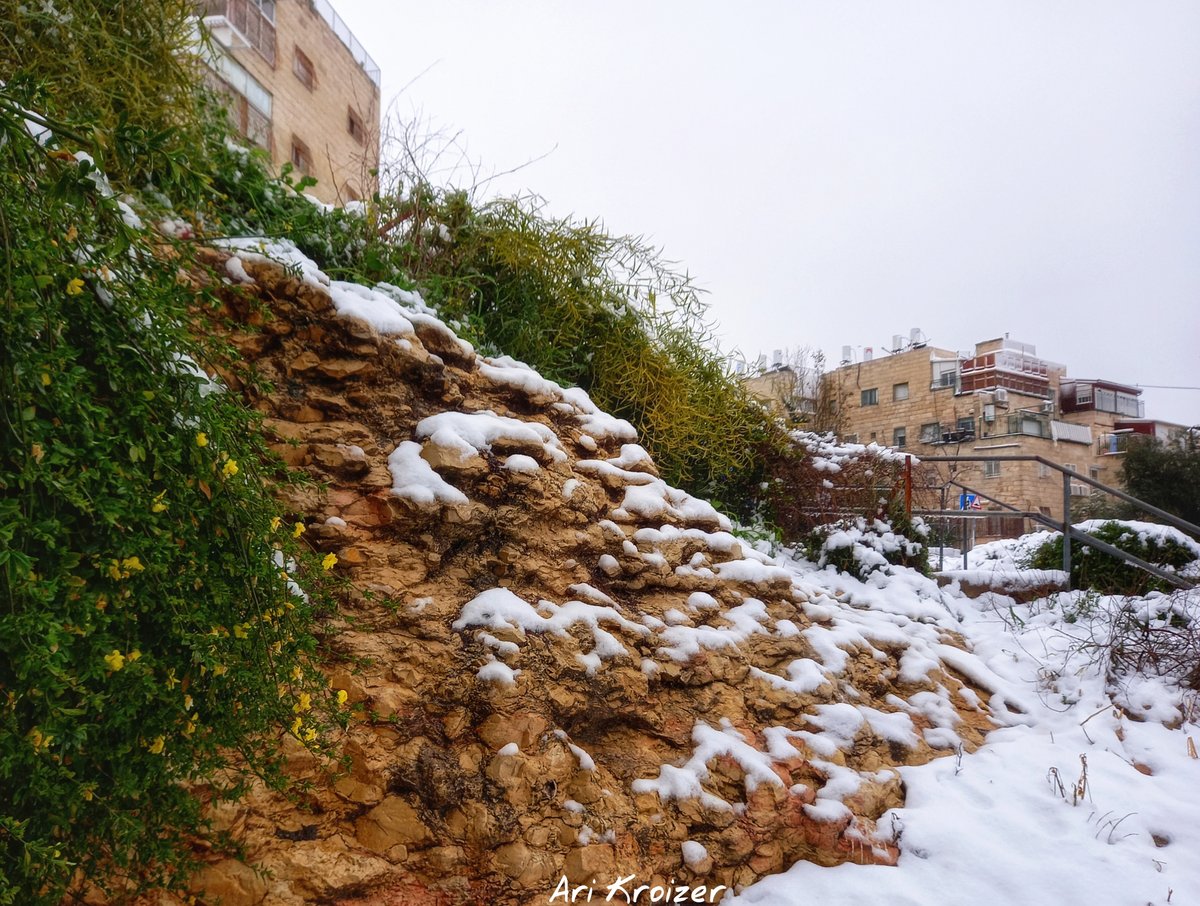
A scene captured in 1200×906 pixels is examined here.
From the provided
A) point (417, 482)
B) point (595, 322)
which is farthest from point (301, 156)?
point (417, 482)

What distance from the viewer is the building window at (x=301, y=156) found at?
12.9 metres

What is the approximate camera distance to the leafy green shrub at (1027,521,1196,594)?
18.3ft

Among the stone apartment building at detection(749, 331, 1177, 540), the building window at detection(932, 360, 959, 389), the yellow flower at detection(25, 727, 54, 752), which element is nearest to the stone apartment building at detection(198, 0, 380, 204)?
the stone apartment building at detection(749, 331, 1177, 540)

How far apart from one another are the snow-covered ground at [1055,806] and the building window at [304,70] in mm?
13960

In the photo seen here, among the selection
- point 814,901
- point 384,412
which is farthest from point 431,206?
point 814,901

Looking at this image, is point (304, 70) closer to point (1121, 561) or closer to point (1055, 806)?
point (1121, 561)

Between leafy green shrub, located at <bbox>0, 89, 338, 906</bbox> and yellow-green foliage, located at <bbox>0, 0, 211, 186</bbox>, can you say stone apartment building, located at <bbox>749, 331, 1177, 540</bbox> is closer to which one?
leafy green shrub, located at <bbox>0, 89, 338, 906</bbox>

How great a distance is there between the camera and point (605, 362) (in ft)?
16.0

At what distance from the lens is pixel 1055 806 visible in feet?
9.19

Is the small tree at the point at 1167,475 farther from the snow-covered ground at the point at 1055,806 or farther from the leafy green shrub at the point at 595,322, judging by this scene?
the leafy green shrub at the point at 595,322

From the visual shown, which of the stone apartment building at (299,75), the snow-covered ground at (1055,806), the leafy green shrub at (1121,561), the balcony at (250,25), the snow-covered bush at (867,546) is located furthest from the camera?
the stone apartment building at (299,75)

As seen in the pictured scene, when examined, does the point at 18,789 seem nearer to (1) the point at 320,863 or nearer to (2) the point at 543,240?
(1) the point at 320,863

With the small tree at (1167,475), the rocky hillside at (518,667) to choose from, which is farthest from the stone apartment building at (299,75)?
the small tree at (1167,475)

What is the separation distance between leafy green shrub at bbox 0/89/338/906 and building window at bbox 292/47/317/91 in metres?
13.6
